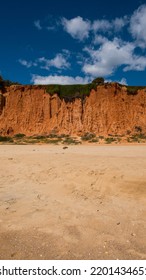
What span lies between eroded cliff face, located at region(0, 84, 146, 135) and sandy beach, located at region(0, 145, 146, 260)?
28606 mm

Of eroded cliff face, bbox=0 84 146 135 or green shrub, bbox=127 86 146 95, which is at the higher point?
green shrub, bbox=127 86 146 95

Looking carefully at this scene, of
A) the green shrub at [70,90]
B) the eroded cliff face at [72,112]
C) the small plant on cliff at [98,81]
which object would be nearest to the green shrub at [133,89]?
the eroded cliff face at [72,112]

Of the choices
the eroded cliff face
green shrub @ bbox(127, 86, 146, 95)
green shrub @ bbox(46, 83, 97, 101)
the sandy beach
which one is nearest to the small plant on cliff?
green shrub @ bbox(46, 83, 97, 101)

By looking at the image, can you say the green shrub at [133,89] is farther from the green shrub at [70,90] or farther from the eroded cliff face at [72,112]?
the green shrub at [70,90]

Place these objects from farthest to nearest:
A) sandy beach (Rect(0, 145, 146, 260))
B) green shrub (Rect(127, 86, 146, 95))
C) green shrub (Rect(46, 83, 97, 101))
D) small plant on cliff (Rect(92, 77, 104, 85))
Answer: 1. green shrub (Rect(127, 86, 146, 95))
2. small plant on cliff (Rect(92, 77, 104, 85))
3. green shrub (Rect(46, 83, 97, 101))
4. sandy beach (Rect(0, 145, 146, 260))

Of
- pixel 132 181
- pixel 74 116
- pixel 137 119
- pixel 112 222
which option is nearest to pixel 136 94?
pixel 137 119

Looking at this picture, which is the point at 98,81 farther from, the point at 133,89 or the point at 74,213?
the point at 74,213

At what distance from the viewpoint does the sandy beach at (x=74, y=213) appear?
381 cm

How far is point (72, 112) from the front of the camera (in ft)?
128

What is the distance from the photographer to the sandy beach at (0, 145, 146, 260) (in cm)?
381

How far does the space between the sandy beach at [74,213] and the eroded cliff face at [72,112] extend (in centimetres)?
2861

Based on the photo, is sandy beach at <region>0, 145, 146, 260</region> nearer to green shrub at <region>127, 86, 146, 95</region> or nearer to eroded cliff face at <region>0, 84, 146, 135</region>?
eroded cliff face at <region>0, 84, 146, 135</region>

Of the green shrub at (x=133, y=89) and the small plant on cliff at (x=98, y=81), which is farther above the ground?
the small plant on cliff at (x=98, y=81)

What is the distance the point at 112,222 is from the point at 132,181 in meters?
2.77
